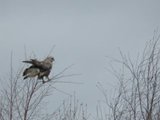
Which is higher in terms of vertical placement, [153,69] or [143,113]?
[153,69]

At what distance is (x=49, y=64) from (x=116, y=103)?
1.97 metres

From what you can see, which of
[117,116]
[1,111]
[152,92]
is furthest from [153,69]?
[1,111]

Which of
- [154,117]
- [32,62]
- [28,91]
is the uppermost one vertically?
[32,62]

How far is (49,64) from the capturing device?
13.9m

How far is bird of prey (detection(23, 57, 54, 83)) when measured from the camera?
13.4m

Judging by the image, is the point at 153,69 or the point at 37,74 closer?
the point at 153,69

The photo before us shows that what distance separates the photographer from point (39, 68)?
45.4 feet

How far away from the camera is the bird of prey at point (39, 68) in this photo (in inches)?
529

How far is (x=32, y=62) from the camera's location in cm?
1368

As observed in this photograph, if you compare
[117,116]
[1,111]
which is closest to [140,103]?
[117,116]

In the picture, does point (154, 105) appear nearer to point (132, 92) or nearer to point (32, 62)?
point (132, 92)

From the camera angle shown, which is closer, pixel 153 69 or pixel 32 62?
pixel 153 69

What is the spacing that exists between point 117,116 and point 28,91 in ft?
7.04

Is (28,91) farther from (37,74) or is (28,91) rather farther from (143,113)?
(143,113)
